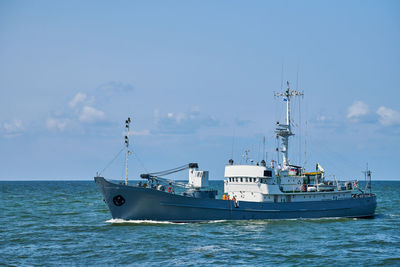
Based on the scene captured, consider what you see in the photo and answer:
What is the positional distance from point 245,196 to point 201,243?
36.6ft

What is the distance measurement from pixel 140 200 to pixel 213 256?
474 inches

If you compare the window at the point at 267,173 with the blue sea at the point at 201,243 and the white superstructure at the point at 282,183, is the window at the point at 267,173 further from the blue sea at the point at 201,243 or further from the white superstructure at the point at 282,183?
the blue sea at the point at 201,243

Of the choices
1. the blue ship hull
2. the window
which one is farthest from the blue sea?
the window

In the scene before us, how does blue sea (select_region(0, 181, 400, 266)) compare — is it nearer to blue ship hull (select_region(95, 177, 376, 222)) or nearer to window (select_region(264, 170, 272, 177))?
blue ship hull (select_region(95, 177, 376, 222))

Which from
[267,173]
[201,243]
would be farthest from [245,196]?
[201,243]

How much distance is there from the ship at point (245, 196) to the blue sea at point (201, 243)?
85 cm

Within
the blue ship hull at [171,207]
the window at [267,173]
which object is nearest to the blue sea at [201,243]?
the blue ship hull at [171,207]

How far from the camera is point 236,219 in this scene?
40.5 metres

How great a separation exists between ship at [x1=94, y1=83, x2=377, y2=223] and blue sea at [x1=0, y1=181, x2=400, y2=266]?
848mm

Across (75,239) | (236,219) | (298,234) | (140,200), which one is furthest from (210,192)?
(75,239)

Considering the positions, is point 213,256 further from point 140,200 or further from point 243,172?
point 243,172

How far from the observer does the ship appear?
39062 millimetres

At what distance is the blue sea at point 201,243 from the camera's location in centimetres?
A: 2762

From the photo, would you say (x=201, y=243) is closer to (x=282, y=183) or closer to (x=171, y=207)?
(x=171, y=207)
